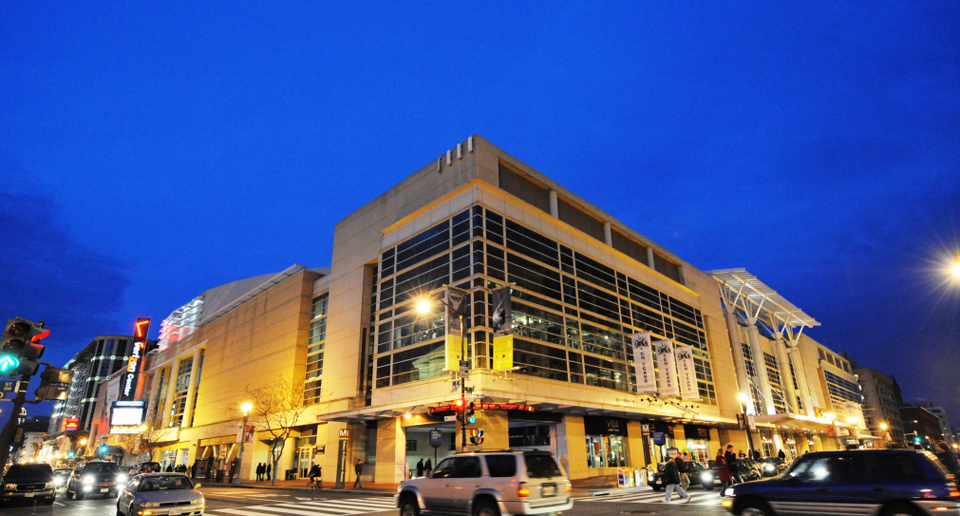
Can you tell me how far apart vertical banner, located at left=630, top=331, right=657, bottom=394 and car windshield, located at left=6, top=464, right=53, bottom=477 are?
38278mm

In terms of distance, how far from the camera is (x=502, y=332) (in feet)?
99.8

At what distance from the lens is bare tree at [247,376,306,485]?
152 feet

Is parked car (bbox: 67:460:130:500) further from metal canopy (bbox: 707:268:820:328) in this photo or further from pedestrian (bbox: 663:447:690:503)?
metal canopy (bbox: 707:268:820:328)

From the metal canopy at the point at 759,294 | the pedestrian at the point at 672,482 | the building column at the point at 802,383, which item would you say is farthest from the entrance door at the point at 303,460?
the building column at the point at 802,383

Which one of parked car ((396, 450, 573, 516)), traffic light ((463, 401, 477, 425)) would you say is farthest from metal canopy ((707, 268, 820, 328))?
parked car ((396, 450, 573, 516))

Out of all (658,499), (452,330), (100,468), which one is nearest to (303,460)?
(100,468)

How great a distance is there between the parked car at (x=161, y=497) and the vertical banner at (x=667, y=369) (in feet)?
125

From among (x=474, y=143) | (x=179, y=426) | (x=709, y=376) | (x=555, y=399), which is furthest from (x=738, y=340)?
(x=179, y=426)

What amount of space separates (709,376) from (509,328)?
36.5m

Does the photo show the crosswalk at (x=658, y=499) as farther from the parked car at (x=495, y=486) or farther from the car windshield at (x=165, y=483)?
the car windshield at (x=165, y=483)

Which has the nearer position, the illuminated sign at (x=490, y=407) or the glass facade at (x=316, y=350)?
the illuminated sign at (x=490, y=407)

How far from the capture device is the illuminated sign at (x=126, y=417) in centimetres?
7381

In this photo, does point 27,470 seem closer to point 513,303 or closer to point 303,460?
point 513,303

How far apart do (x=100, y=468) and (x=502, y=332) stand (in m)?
22.1
